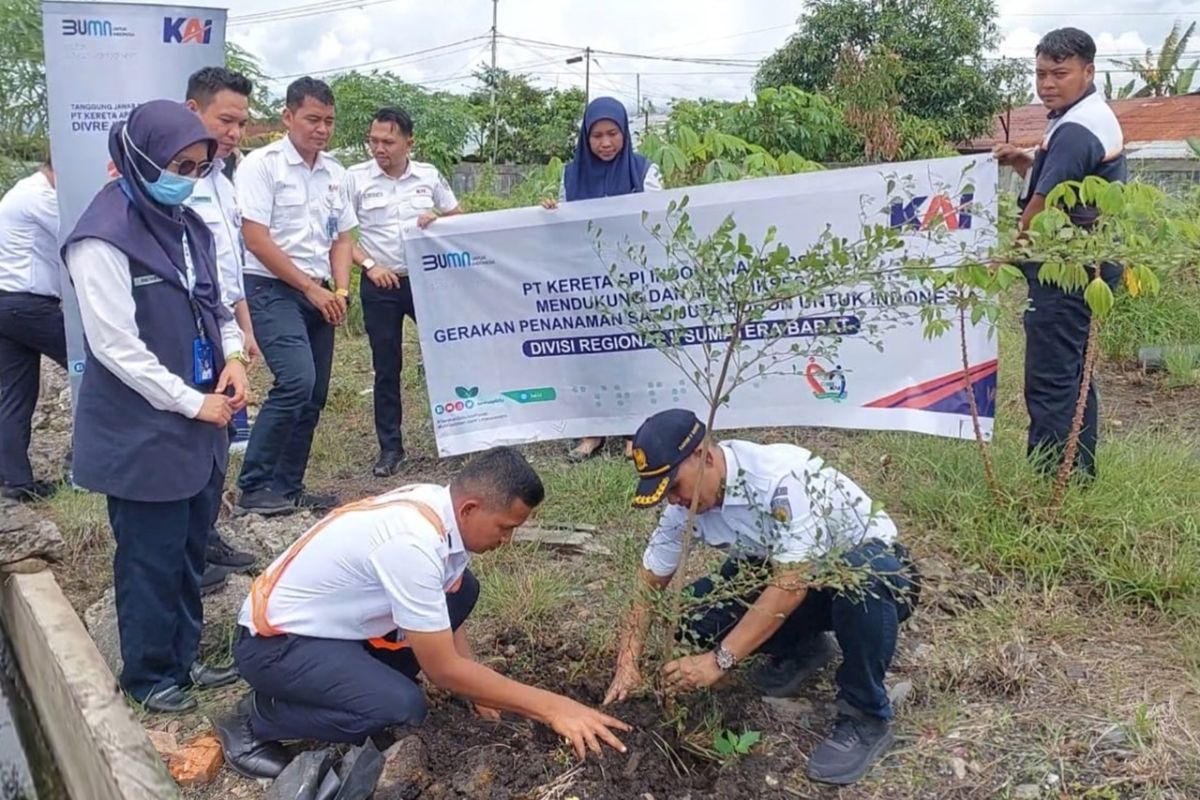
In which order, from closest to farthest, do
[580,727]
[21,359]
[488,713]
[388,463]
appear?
1. [580,727]
2. [488,713]
3. [21,359]
4. [388,463]

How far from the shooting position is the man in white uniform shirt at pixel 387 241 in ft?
15.9

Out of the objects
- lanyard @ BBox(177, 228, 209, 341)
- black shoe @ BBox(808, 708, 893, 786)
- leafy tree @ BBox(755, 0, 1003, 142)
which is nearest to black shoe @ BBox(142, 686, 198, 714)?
lanyard @ BBox(177, 228, 209, 341)

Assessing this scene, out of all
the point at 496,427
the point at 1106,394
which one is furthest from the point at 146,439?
the point at 1106,394

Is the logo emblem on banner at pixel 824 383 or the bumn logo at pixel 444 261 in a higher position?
the bumn logo at pixel 444 261

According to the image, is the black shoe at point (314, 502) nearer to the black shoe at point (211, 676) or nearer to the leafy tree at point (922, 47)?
the black shoe at point (211, 676)

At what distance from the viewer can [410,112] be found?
56.9 ft

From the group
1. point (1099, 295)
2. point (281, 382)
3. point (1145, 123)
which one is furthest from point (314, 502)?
point (1145, 123)

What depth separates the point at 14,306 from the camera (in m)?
4.56

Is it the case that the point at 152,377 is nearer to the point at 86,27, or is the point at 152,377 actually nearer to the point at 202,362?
the point at 202,362

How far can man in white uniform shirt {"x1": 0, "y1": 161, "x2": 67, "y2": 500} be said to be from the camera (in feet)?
14.9

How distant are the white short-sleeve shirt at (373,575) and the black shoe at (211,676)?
20.1 inches

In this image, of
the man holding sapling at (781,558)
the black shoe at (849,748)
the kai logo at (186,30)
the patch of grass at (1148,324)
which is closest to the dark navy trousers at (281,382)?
the kai logo at (186,30)

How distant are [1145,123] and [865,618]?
24.7 meters

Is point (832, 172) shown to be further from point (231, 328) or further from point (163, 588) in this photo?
point (163, 588)
